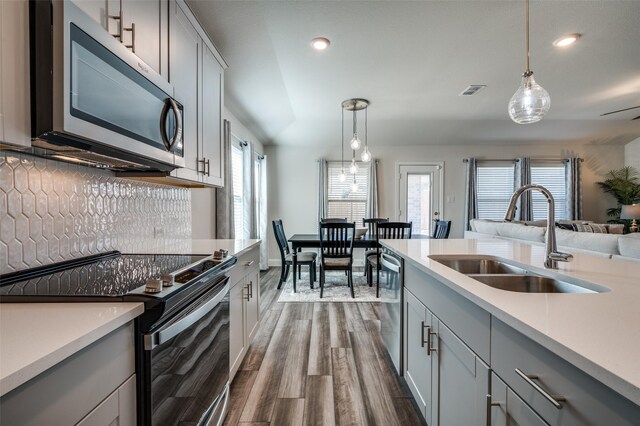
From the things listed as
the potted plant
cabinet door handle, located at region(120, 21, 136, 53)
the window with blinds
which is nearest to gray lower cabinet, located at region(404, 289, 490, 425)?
cabinet door handle, located at region(120, 21, 136, 53)

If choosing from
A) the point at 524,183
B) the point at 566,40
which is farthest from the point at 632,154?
the point at 566,40

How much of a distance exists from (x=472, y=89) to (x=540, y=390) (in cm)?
413

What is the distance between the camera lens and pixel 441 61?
321 cm

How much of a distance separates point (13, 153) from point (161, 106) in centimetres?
58

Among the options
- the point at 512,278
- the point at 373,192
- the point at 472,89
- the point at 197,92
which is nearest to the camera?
the point at 512,278

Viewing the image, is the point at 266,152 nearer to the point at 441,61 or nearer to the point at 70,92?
the point at 441,61

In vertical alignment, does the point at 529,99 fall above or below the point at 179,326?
above

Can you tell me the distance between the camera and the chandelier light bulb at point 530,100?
201 centimetres

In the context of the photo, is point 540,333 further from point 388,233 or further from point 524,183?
point 524,183

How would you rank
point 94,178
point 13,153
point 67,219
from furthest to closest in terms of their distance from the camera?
point 94,178 → point 67,219 → point 13,153

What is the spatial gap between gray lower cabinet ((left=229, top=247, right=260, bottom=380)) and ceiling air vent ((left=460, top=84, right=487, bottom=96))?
330cm

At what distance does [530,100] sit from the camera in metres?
2.03

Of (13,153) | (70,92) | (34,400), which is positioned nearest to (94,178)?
(13,153)

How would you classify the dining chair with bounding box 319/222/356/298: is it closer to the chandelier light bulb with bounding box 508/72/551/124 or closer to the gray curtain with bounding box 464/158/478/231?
the chandelier light bulb with bounding box 508/72/551/124
